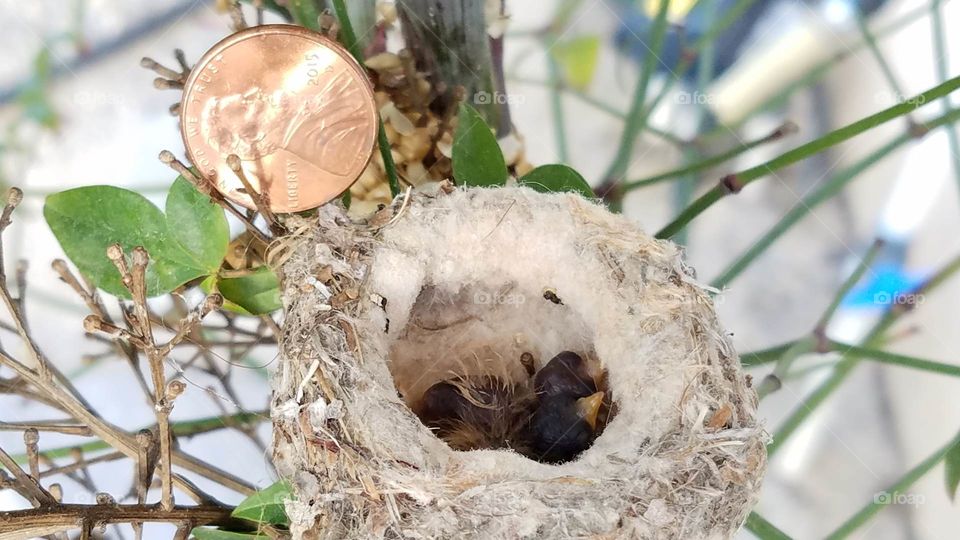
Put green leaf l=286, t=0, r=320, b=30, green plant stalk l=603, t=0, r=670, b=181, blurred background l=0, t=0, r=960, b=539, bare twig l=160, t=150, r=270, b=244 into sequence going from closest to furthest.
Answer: bare twig l=160, t=150, r=270, b=244 < green leaf l=286, t=0, r=320, b=30 < green plant stalk l=603, t=0, r=670, b=181 < blurred background l=0, t=0, r=960, b=539

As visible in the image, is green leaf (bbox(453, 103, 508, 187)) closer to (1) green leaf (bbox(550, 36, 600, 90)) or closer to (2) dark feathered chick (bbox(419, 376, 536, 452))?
(2) dark feathered chick (bbox(419, 376, 536, 452))

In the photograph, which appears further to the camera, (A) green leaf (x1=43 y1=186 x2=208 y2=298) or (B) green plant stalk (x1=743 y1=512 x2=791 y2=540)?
(B) green plant stalk (x1=743 y1=512 x2=791 y2=540)

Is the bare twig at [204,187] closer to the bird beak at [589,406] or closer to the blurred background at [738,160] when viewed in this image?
the bird beak at [589,406]

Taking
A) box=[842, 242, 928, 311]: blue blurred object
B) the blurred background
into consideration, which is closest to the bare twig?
the blurred background

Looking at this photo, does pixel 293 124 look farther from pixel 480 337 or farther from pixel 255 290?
pixel 480 337

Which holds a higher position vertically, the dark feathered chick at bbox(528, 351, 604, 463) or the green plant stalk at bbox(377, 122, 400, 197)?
the green plant stalk at bbox(377, 122, 400, 197)

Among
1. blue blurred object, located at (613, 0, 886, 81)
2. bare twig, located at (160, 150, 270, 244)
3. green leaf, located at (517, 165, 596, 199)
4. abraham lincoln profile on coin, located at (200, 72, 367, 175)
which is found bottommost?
bare twig, located at (160, 150, 270, 244)
